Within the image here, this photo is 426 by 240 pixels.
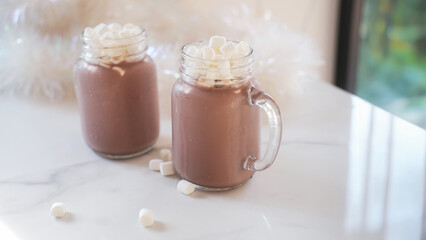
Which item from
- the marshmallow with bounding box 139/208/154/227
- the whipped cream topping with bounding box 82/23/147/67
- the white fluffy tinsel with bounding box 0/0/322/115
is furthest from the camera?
the white fluffy tinsel with bounding box 0/0/322/115

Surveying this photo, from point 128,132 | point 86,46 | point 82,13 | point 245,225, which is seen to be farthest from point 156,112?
point 82,13

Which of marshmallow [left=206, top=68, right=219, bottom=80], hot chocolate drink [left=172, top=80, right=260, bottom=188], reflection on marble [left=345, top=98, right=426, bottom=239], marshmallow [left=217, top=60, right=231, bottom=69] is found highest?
marshmallow [left=217, top=60, right=231, bottom=69]

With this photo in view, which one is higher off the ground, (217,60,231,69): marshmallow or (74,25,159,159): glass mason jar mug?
(217,60,231,69): marshmallow

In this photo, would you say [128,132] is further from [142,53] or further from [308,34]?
[308,34]

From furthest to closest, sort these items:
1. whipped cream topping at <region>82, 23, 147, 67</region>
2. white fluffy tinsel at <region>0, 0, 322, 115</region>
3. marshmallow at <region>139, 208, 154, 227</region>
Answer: white fluffy tinsel at <region>0, 0, 322, 115</region> → whipped cream topping at <region>82, 23, 147, 67</region> → marshmallow at <region>139, 208, 154, 227</region>

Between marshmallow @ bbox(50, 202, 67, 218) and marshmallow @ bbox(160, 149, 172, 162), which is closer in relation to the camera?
marshmallow @ bbox(50, 202, 67, 218)

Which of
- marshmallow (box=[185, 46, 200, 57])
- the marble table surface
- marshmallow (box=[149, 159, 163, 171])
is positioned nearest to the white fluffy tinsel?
the marble table surface

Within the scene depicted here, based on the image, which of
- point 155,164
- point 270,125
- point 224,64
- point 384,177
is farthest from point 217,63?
point 384,177

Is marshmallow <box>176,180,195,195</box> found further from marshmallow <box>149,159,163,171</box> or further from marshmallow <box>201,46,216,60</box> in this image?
marshmallow <box>201,46,216,60</box>
